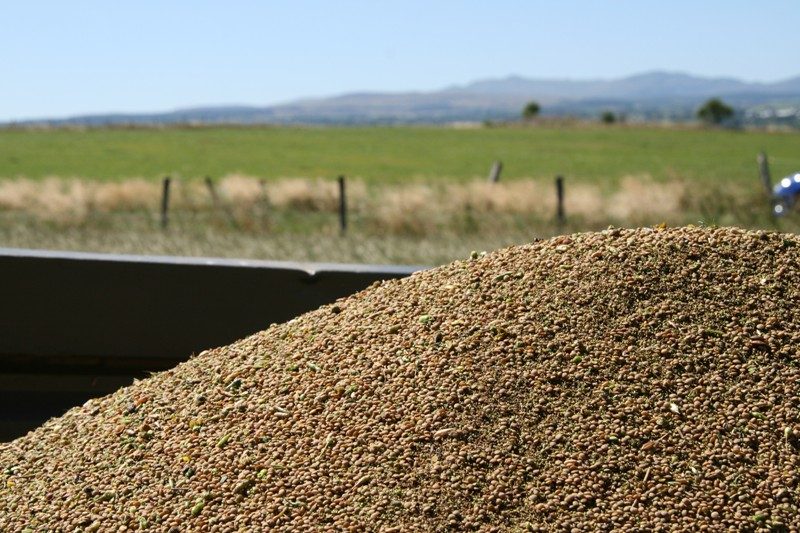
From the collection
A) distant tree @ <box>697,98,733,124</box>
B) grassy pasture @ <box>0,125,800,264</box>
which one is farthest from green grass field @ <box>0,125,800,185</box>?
distant tree @ <box>697,98,733,124</box>

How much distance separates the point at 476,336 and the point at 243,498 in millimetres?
947

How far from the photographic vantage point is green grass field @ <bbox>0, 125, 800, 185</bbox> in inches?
1729

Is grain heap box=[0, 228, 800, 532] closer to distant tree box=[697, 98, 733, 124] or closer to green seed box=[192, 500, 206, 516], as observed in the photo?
green seed box=[192, 500, 206, 516]

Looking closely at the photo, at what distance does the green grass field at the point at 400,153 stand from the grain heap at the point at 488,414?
28.0 metres

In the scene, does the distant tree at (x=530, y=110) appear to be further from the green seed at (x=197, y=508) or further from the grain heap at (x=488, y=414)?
the green seed at (x=197, y=508)

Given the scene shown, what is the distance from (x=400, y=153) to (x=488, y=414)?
58.0m

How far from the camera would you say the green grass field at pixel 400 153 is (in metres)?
43.9

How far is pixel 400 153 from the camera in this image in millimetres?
60844

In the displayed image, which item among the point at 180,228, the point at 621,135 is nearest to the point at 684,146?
the point at 621,135

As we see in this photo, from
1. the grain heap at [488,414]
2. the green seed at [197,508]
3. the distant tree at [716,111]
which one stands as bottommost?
the distant tree at [716,111]

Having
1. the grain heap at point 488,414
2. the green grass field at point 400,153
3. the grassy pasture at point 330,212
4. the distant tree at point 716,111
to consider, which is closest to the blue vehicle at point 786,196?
the grassy pasture at point 330,212

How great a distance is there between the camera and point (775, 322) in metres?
Result: 3.55

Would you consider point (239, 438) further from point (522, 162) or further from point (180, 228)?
point (522, 162)

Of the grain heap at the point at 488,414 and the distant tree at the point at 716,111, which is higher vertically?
the grain heap at the point at 488,414
